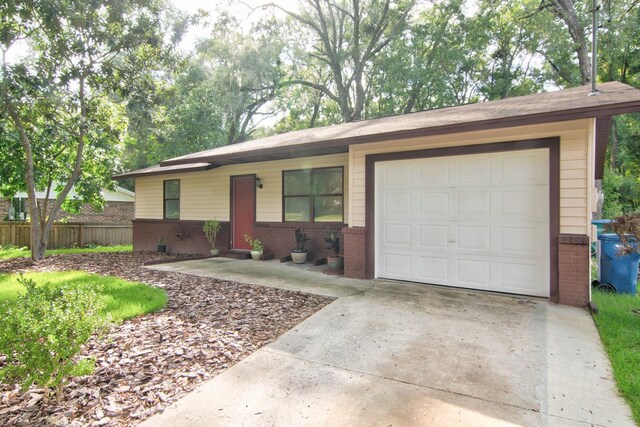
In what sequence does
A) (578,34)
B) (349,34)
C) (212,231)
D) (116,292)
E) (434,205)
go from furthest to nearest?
(349,34), (578,34), (212,231), (434,205), (116,292)

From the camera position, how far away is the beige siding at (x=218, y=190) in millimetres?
8984

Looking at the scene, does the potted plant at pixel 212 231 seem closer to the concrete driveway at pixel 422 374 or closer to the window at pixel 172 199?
the window at pixel 172 199

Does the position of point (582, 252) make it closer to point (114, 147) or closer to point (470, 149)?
point (470, 149)

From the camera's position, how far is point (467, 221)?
19.1ft

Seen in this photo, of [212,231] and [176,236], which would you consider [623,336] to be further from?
[176,236]

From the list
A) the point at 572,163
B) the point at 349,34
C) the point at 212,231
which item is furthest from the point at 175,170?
the point at 349,34

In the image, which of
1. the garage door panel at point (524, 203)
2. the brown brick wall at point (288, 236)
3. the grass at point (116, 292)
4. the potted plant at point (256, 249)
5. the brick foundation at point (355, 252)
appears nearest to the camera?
the grass at point (116, 292)

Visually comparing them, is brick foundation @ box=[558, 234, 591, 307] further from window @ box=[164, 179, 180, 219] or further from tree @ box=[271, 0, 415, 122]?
tree @ box=[271, 0, 415, 122]

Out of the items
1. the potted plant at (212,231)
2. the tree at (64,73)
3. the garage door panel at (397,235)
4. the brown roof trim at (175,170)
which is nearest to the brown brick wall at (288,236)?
the potted plant at (212,231)

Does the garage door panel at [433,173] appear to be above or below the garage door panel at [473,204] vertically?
above

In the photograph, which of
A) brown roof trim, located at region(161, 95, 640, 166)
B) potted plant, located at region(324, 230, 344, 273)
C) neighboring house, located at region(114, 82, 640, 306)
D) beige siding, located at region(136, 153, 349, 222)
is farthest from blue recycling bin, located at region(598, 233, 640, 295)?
beige siding, located at region(136, 153, 349, 222)

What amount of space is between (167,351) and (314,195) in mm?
5873

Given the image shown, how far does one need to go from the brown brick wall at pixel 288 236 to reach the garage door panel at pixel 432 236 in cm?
248

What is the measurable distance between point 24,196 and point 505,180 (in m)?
19.8
